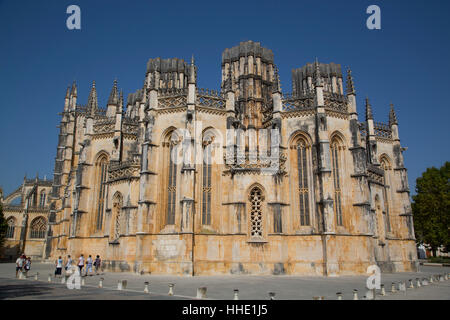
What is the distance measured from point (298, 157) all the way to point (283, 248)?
777 cm

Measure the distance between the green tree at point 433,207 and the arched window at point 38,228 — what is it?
61.5 metres

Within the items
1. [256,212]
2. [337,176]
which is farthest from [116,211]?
[337,176]

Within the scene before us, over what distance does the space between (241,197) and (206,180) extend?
3292 mm

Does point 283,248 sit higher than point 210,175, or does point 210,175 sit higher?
point 210,175

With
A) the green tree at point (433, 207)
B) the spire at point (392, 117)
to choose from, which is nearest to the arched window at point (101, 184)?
the spire at point (392, 117)

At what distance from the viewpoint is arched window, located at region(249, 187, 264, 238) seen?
2840 centimetres

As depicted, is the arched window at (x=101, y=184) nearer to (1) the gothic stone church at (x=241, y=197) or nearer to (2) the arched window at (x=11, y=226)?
(1) the gothic stone church at (x=241, y=197)

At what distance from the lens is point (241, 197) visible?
28.4 m

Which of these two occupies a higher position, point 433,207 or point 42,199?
point 42,199

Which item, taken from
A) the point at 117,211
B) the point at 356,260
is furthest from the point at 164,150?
the point at 356,260

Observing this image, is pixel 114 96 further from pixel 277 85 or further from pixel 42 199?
pixel 42 199

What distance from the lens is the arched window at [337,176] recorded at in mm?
29125

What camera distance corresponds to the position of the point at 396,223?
36.3 meters
